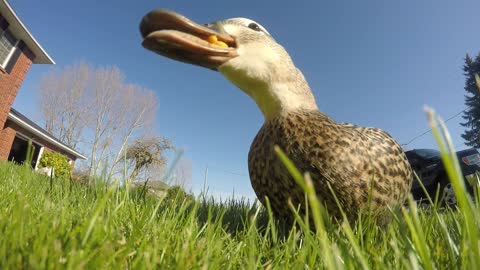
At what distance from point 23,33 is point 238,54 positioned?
20.5 metres

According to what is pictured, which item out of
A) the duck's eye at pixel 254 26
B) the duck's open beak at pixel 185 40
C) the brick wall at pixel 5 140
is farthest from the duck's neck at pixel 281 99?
the brick wall at pixel 5 140

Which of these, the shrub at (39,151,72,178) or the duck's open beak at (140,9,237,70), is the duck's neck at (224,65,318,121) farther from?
the shrub at (39,151,72,178)

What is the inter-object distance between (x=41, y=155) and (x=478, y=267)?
27.0m

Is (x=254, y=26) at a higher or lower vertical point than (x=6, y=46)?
lower

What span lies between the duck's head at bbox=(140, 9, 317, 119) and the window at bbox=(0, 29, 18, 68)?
757 inches

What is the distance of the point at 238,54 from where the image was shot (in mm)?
2309

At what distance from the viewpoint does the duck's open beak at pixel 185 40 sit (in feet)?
6.54

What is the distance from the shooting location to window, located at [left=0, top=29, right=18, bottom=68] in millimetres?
17170

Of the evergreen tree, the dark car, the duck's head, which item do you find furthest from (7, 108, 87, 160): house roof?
the evergreen tree

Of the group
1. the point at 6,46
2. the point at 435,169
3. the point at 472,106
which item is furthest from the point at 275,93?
the point at 472,106

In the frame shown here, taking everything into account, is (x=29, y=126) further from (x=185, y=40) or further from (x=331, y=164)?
(x=331, y=164)

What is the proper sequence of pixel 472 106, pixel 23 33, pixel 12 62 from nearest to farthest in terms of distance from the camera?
pixel 12 62, pixel 23 33, pixel 472 106

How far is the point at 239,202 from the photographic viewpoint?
3668mm

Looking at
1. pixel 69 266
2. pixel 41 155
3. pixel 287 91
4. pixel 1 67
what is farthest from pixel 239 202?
pixel 41 155
